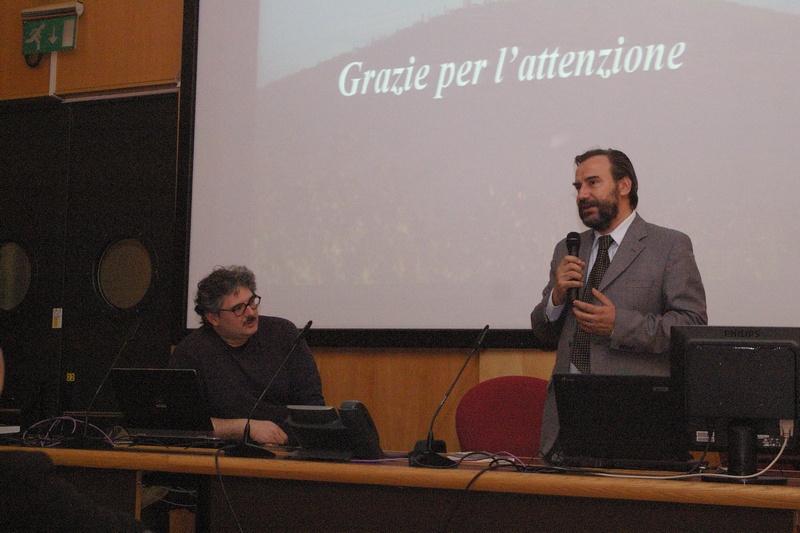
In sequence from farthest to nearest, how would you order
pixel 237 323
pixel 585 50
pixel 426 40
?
pixel 426 40, pixel 585 50, pixel 237 323

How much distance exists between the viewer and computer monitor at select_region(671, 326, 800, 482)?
1.72 meters

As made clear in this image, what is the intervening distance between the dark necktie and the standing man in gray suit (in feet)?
0.04

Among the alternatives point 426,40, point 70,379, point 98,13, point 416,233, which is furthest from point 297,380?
point 98,13

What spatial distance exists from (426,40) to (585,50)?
2.35ft

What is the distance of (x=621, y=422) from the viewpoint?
6.12 feet

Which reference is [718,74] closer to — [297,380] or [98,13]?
[297,380]

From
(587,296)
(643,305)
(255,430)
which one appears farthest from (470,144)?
(255,430)

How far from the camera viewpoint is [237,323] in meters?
2.89

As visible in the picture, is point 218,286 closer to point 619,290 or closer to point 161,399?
point 161,399

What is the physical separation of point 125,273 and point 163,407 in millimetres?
2024

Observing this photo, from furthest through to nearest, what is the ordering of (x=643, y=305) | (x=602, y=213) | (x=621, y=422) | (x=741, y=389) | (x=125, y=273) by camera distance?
(x=125, y=273), (x=602, y=213), (x=643, y=305), (x=621, y=422), (x=741, y=389)

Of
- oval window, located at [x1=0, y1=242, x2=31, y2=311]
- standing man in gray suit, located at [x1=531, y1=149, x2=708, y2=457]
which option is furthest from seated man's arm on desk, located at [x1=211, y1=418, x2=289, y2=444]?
oval window, located at [x1=0, y1=242, x2=31, y2=311]

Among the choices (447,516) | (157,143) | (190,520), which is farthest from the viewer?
(157,143)

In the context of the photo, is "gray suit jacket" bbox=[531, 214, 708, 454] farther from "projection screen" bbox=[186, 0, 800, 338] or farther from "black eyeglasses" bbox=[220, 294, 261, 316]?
"black eyeglasses" bbox=[220, 294, 261, 316]
